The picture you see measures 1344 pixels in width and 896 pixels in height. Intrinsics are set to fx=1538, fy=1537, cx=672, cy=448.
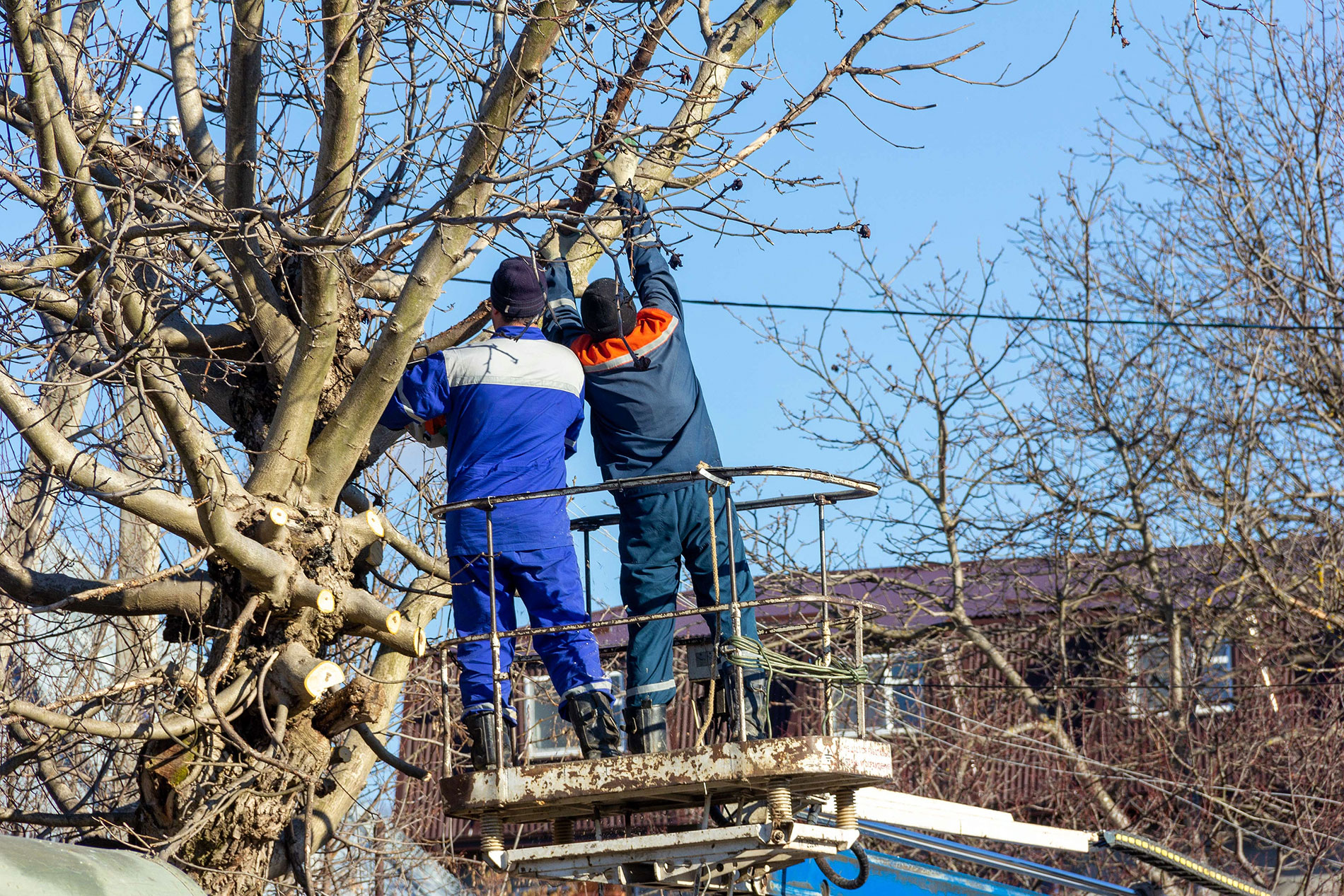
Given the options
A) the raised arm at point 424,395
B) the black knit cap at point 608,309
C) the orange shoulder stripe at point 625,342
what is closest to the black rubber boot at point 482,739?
the raised arm at point 424,395

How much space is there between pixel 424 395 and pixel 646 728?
173 cm

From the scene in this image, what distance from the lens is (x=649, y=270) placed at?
23.3ft

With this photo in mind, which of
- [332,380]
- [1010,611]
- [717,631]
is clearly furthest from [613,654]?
[1010,611]

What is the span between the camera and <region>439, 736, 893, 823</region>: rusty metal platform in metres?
5.83

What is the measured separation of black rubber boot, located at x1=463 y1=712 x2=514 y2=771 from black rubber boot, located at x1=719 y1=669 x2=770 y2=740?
3.09 ft

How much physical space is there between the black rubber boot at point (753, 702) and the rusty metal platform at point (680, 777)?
33 centimetres

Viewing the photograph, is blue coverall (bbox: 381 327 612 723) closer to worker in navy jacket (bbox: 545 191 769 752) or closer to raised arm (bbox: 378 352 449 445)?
raised arm (bbox: 378 352 449 445)

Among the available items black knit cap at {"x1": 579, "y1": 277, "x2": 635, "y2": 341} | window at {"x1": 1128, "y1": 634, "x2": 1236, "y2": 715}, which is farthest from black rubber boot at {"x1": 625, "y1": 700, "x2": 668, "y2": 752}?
window at {"x1": 1128, "y1": 634, "x2": 1236, "y2": 715}

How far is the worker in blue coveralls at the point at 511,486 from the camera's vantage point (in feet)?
20.7

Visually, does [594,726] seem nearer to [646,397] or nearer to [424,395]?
[646,397]

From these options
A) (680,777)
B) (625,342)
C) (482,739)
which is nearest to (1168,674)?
(625,342)

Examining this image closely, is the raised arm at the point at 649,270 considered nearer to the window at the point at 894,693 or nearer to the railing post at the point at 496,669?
A: the railing post at the point at 496,669

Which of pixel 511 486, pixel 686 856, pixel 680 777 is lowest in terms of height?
pixel 686 856

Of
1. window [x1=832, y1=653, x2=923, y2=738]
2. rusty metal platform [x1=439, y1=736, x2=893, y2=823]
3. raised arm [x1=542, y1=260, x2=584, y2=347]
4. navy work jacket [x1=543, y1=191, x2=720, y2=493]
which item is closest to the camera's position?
rusty metal platform [x1=439, y1=736, x2=893, y2=823]
